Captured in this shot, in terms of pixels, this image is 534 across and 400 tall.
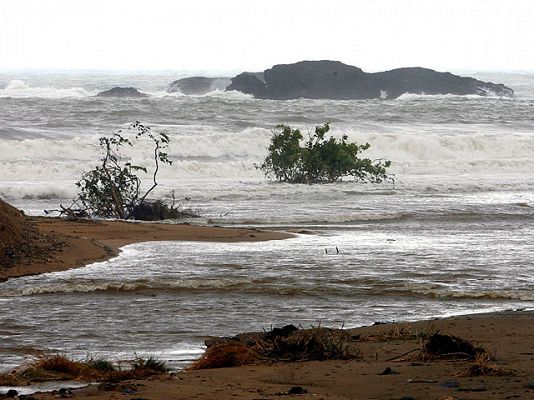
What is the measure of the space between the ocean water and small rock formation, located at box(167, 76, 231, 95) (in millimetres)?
49681

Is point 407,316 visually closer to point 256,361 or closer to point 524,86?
point 256,361

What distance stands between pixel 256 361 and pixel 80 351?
2278 millimetres

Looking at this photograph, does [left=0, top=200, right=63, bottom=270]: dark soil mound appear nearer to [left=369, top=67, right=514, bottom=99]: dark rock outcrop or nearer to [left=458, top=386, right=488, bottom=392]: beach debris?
[left=458, top=386, right=488, bottom=392]: beach debris

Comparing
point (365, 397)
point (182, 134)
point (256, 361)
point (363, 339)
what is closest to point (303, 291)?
point (363, 339)

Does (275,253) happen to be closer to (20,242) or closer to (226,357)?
(20,242)

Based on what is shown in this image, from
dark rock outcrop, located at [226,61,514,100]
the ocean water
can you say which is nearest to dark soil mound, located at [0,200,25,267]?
the ocean water

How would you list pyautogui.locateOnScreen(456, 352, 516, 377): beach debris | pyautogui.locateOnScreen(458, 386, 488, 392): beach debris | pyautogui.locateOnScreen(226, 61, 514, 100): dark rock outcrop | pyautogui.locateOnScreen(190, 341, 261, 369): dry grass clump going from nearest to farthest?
pyautogui.locateOnScreen(458, 386, 488, 392): beach debris, pyautogui.locateOnScreen(456, 352, 516, 377): beach debris, pyautogui.locateOnScreen(190, 341, 261, 369): dry grass clump, pyautogui.locateOnScreen(226, 61, 514, 100): dark rock outcrop

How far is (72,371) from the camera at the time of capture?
776cm

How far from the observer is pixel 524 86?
358ft

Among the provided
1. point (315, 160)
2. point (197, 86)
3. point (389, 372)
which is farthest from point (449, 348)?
point (197, 86)

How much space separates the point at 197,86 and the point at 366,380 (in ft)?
294

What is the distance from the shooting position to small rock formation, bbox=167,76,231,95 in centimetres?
9498

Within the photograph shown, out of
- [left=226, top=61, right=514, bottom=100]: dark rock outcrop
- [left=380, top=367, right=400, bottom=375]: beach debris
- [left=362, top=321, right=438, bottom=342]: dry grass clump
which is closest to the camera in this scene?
[left=380, top=367, right=400, bottom=375]: beach debris

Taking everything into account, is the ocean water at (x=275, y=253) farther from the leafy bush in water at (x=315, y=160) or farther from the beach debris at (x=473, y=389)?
the beach debris at (x=473, y=389)
